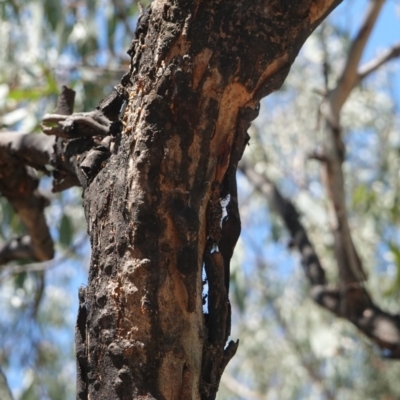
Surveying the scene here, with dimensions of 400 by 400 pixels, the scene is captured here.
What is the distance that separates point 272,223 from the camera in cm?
355

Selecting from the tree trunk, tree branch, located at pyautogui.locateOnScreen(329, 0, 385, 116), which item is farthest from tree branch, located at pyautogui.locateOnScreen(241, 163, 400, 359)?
the tree trunk

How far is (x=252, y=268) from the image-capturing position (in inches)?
219

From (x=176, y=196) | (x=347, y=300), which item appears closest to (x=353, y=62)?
(x=347, y=300)

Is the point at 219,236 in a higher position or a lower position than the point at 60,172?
lower

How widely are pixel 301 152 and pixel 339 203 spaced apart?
9.78ft

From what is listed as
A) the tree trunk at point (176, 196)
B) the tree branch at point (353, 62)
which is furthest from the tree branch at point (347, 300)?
the tree trunk at point (176, 196)

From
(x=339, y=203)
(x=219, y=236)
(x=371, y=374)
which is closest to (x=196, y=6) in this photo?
(x=219, y=236)

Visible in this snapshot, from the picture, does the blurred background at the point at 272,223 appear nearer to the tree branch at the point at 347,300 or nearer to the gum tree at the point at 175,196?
the tree branch at the point at 347,300

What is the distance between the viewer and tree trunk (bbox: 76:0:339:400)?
854 millimetres

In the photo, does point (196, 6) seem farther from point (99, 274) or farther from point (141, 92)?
point (99, 274)

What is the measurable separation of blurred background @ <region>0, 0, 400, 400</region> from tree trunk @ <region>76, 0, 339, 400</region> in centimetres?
189

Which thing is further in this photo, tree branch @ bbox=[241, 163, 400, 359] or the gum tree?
tree branch @ bbox=[241, 163, 400, 359]

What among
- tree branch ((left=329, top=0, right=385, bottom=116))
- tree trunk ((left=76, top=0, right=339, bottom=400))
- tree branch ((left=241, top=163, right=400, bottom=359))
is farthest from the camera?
tree branch ((left=329, top=0, right=385, bottom=116))

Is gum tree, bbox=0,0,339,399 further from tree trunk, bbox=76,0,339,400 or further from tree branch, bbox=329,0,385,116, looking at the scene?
tree branch, bbox=329,0,385,116
